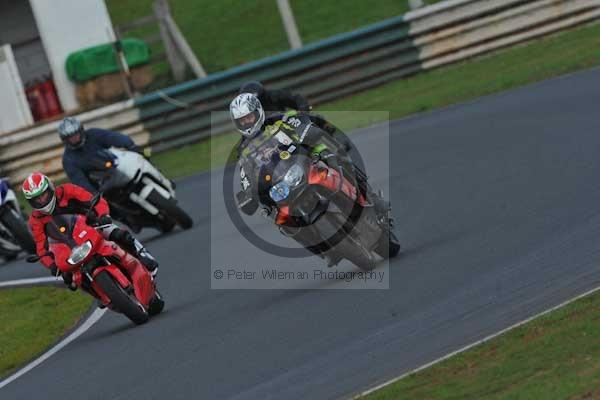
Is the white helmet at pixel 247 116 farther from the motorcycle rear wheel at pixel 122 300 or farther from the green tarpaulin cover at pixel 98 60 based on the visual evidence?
the green tarpaulin cover at pixel 98 60

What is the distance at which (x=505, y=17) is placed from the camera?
23141 mm

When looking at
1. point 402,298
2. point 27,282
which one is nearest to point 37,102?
point 27,282

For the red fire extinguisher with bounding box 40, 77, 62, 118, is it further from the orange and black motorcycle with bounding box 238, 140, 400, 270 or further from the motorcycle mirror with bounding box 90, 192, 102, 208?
the orange and black motorcycle with bounding box 238, 140, 400, 270

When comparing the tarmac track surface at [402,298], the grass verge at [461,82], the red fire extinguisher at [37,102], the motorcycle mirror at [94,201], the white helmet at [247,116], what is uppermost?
the white helmet at [247,116]

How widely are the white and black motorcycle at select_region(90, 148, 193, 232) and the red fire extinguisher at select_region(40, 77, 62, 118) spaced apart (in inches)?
413

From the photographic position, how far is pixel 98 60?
85.8 feet

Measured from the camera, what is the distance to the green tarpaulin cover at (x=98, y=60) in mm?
26094

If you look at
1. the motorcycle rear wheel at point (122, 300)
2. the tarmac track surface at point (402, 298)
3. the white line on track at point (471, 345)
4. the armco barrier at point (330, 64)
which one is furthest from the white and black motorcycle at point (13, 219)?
the white line on track at point (471, 345)

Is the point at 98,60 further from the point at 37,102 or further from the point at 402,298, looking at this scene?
the point at 402,298

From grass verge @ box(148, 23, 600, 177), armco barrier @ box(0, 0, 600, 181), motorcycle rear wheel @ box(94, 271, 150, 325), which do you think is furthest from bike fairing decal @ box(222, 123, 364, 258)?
armco barrier @ box(0, 0, 600, 181)

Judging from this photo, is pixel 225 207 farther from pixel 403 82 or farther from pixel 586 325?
pixel 586 325

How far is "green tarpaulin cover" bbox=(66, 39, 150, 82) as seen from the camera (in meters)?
26.1

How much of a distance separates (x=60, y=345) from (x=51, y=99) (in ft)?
51.4

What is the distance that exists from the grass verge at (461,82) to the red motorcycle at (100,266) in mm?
9033
